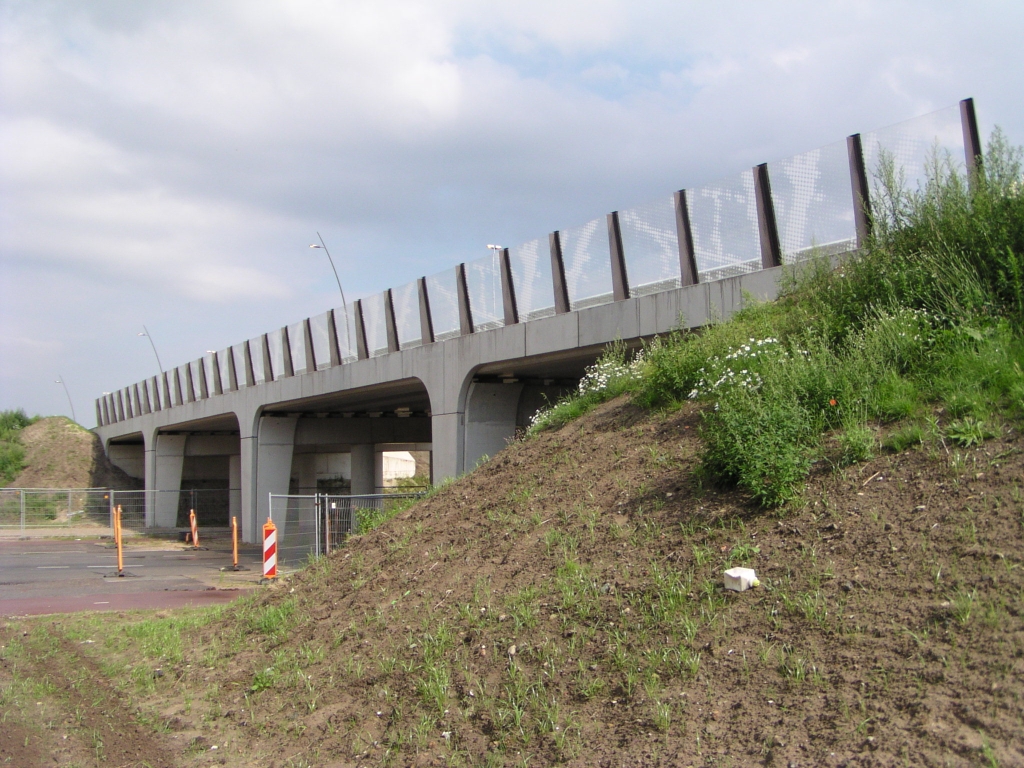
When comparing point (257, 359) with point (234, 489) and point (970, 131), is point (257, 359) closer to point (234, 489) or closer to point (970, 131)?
point (234, 489)

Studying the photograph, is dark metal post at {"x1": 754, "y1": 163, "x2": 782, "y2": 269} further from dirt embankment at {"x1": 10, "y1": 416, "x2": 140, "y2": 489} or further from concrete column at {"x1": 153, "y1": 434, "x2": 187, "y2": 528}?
dirt embankment at {"x1": 10, "y1": 416, "x2": 140, "y2": 489}

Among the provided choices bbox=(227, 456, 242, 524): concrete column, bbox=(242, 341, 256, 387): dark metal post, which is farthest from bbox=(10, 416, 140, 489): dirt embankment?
bbox=(242, 341, 256, 387): dark metal post

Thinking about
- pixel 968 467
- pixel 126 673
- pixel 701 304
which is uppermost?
pixel 701 304

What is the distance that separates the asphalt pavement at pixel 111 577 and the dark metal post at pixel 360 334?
18.5ft

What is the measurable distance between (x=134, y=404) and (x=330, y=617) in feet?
135

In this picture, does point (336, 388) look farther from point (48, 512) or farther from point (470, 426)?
point (48, 512)

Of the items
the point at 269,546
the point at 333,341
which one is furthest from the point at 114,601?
the point at 333,341

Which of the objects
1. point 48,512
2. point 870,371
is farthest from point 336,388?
point 48,512

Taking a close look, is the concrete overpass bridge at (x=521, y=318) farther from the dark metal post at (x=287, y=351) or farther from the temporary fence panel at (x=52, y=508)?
the temporary fence panel at (x=52, y=508)

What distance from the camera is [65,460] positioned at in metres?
51.8

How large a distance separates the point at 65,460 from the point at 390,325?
40.8 metres

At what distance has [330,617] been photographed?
775cm

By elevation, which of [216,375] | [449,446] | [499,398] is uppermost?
[216,375]

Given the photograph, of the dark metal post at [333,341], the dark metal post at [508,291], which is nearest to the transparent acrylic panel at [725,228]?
the dark metal post at [508,291]
